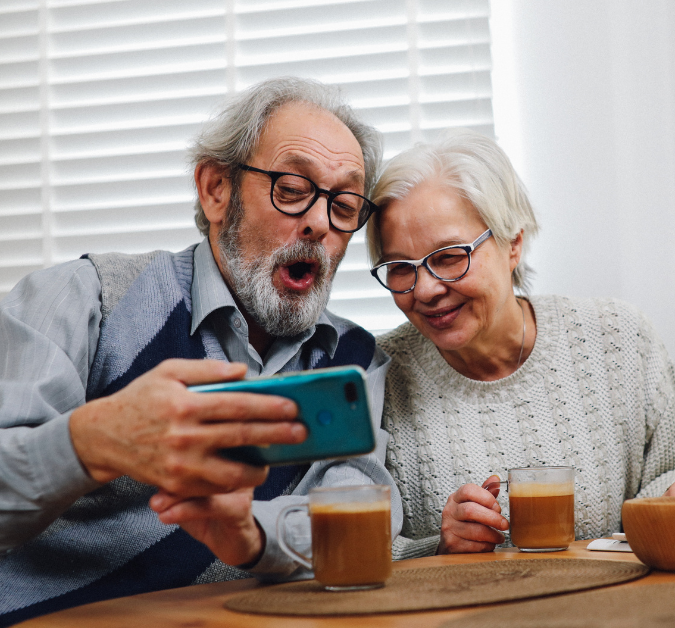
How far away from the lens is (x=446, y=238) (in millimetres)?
1489

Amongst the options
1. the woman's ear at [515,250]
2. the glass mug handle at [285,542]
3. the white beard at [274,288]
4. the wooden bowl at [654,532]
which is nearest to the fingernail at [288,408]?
the glass mug handle at [285,542]

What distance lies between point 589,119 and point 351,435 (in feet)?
4.76

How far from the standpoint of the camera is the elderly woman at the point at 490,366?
151 centimetres

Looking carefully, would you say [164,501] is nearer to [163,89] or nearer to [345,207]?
[345,207]

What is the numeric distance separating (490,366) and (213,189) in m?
0.74

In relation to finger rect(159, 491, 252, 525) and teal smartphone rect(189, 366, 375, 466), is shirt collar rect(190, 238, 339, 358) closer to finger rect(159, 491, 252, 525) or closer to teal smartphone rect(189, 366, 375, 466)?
finger rect(159, 491, 252, 525)

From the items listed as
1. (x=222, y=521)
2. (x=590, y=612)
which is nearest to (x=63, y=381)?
(x=222, y=521)


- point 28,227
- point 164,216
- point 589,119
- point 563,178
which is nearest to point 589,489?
point 563,178

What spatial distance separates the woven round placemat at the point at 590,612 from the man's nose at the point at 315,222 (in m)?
0.87

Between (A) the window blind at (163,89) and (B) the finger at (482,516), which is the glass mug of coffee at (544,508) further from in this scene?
(A) the window blind at (163,89)

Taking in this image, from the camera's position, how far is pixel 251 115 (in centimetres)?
154

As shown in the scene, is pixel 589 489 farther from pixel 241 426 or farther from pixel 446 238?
pixel 241 426

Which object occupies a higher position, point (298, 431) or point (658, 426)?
point (298, 431)

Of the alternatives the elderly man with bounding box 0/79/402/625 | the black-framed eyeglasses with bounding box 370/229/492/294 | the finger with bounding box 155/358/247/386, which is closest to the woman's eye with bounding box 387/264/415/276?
the black-framed eyeglasses with bounding box 370/229/492/294
